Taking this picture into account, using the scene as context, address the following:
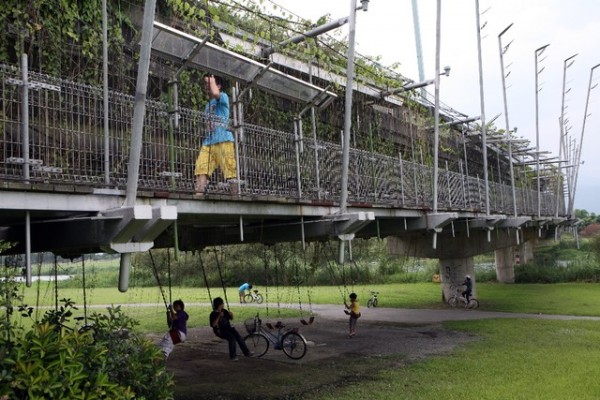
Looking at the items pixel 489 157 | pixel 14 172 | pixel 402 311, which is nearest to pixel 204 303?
pixel 402 311

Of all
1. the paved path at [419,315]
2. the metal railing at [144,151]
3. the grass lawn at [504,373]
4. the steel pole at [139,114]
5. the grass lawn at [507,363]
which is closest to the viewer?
the metal railing at [144,151]

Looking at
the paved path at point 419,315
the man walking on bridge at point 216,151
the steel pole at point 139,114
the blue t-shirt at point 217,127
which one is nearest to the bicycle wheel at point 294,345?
the man walking on bridge at point 216,151

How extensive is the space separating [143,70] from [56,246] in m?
2.42

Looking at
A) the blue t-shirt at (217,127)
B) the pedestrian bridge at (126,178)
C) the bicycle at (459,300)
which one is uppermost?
the blue t-shirt at (217,127)

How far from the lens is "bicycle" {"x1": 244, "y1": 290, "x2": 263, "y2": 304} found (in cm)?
2906

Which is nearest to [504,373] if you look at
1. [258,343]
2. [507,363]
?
[507,363]

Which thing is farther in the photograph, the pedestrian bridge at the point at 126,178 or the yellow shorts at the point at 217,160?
the yellow shorts at the point at 217,160

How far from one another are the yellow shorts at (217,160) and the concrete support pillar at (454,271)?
63.6 ft

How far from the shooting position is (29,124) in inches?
240

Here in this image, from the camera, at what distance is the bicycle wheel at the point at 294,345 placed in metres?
13.0

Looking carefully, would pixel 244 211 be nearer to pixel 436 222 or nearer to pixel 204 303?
pixel 436 222

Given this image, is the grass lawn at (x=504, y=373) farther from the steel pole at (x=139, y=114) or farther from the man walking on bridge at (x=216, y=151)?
the steel pole at (x=139, y=114)

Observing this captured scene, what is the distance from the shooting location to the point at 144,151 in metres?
7.49

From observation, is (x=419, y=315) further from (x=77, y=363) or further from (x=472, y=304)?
(x=77, y=363)
